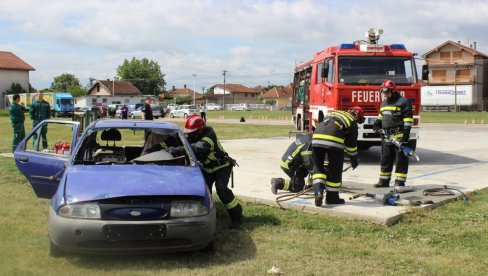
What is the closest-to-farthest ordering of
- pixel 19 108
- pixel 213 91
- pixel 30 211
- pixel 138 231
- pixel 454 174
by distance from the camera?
1. pixel 138 231
2. pixel 30 211
3. pixel 454 174
4. pixel 19 108
5. pixel 213 91

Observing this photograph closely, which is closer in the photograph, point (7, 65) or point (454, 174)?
point (454, 174)

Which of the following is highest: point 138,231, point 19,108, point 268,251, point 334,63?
point 334,63

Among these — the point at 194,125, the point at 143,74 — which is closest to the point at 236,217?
the point at 194,125

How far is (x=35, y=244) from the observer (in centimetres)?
558

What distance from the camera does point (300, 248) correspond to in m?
5.51

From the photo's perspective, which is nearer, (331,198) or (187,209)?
(187,209)

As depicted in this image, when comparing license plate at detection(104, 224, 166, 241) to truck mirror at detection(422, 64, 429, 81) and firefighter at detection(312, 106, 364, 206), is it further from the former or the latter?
truck mirror at detection(422, 64, 429, 81)

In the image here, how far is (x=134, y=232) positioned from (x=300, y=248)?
1.81 meters

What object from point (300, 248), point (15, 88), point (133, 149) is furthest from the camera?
point (15, 88)

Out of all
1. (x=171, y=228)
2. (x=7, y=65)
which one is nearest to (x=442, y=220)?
(x=171, y=228)

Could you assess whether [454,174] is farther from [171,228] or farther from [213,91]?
[213,91]

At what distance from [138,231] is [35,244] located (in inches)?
63.1

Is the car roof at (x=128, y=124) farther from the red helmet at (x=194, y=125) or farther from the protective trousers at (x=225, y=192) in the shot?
the protective trousers at (x=225, y=192)

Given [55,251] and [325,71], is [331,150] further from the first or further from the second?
[325,71]
